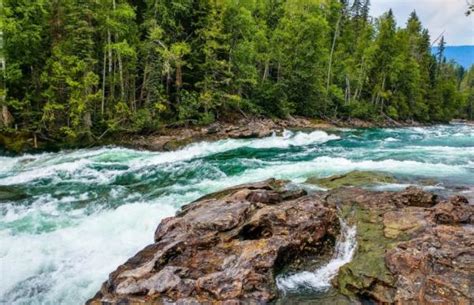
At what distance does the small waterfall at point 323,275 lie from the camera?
5656 mm

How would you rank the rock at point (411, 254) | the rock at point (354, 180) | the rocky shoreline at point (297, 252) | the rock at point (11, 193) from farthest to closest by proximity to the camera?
the rock at point (11, 193) < the rock at point (354, 180) < the rocky shoreline at point (297, 252) < the rock at point (411, 254)

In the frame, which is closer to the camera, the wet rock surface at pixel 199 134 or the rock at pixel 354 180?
the rock at pixel 354 180

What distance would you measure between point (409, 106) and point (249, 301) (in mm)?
52117

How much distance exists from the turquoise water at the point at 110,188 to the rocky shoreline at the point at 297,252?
1.23 m

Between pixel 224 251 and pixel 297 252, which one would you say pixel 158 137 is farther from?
pixel 297 252

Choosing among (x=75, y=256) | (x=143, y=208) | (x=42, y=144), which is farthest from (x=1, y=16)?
(x=75, y=256)

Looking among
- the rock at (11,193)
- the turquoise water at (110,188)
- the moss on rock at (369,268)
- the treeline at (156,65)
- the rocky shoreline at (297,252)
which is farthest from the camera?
the treeline at (156,65)

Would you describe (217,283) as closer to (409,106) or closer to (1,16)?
(1,16)

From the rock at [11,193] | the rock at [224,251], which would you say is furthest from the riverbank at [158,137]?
the rock at [224,251]

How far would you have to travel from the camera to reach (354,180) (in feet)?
34.9

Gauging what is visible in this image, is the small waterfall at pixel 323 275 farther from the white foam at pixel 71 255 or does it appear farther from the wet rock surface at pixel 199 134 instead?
the wet rock surface at pixel 199 134

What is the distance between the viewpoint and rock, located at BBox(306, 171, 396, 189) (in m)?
10.3

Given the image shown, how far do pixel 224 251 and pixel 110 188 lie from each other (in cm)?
723

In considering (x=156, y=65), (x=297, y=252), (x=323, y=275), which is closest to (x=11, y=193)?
(x=297, y=252)
